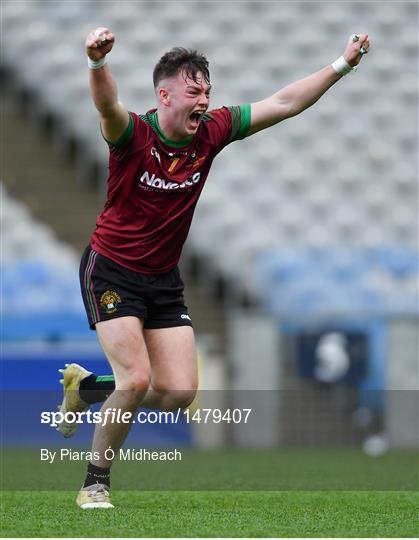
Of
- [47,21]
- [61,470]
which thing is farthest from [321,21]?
[61,470]

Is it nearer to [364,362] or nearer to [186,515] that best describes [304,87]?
[186,515]

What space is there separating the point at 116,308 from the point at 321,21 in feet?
34.0

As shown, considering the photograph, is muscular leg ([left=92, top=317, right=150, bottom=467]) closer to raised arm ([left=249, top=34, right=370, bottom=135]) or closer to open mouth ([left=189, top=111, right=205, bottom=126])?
open mouth ([left=189, top=111, right=205, bottom=126])

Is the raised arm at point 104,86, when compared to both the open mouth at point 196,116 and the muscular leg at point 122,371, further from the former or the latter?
the muscular leg at point 122,371

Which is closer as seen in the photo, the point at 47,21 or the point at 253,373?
the point at 253,373

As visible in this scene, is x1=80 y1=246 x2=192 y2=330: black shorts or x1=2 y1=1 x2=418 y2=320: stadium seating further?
x1=2 y1=1 x2=418 y2=320: stadium seating

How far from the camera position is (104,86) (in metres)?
4.51

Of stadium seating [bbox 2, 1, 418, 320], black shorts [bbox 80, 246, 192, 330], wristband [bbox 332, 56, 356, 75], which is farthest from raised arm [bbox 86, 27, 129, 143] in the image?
stadium seating [bbox 2, 1, 418, 320]

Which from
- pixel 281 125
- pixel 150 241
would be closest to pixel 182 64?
pixel 150 241

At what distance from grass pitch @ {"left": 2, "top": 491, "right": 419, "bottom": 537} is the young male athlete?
0.29 m

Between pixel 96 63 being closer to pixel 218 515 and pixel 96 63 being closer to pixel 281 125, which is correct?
pixel 218 515

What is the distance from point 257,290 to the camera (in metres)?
12.0

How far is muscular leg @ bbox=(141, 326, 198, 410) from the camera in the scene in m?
5.02

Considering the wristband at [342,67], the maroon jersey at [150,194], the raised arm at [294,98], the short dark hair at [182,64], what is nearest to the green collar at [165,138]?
the maroon jersey at [150,194]
